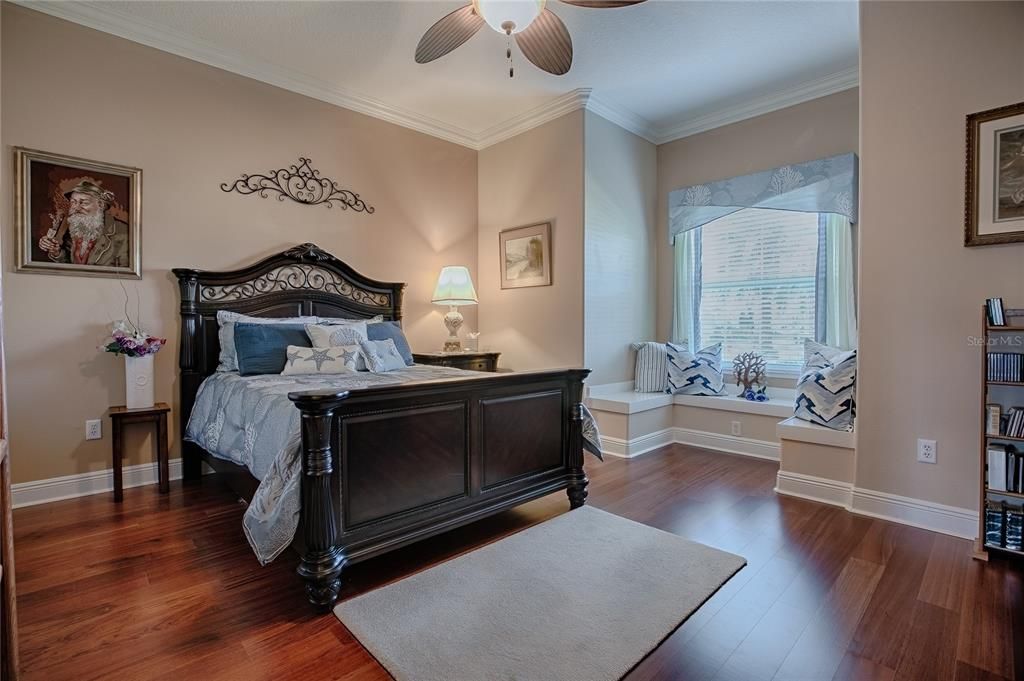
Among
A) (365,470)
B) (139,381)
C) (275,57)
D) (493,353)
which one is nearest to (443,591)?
(365,470)

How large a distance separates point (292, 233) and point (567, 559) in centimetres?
318

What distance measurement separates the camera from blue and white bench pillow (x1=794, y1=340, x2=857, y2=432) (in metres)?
3.10

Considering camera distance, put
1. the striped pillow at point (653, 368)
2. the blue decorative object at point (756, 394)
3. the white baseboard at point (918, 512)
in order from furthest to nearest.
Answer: the striped pillow at point (653, 368) < the blue decorative object at point (756, 394) < the white baseboard at point (918, 512)

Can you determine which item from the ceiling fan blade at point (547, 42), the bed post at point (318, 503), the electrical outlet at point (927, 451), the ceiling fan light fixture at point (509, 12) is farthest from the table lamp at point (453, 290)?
the electrical outlet at point (927, 451)

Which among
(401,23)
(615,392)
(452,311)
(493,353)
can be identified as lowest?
(615,392)

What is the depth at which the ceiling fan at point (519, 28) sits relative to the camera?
213cm

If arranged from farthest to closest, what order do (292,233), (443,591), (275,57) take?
(292,233), (275,57), (443,591)

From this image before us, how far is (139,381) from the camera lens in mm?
3074

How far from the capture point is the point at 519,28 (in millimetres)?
2254

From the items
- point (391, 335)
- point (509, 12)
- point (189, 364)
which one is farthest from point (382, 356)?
point (509, 12)

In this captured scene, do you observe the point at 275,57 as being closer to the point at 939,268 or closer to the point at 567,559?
A: the point at 567,559

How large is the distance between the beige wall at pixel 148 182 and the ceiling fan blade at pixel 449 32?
177 centimetres

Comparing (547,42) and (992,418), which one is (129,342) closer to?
(547,42)

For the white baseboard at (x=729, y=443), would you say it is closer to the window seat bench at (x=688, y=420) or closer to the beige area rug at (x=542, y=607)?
the window seat bench at (x=688, y=420)
